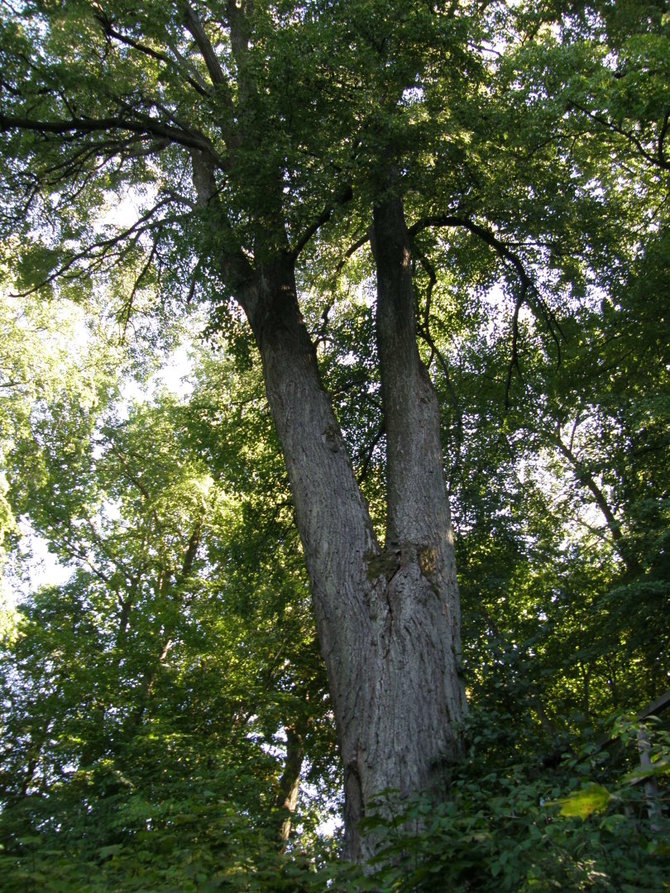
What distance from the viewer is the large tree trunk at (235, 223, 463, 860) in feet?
14.7

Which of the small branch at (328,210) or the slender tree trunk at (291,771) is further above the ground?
the small branch at (328,210)

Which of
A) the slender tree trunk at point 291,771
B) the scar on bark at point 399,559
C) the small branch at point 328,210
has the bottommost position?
the scar on bark at point 399,559

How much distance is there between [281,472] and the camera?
10.1 meters

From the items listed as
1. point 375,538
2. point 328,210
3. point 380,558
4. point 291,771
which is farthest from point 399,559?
point 291,771

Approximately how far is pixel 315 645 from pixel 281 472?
516 centimetres

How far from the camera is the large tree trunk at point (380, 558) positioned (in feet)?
14.7

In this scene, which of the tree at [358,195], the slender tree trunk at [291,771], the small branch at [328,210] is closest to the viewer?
the tree at [358,195]

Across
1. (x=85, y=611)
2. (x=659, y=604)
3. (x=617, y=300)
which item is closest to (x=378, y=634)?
(x=659, y=604)

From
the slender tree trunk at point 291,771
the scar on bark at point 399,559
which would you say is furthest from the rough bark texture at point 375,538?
the slender tree trunk at point 291,771

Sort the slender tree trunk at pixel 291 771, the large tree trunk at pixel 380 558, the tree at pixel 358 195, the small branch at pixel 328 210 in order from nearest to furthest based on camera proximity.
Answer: the large tree trunk at pixel 380 558 < the tree at pixel 358 195 < the small branch at pixel 328 210 < the slender tree trunk at pixel 291 771

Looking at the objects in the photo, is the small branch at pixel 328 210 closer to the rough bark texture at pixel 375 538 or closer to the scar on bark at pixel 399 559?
the rough bark texture at pixel 375 538

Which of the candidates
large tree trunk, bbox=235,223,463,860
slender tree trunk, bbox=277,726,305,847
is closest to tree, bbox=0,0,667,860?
large tree trunk, bbox=235,223,463,860

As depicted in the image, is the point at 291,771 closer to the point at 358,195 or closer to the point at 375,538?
the point at 375,538

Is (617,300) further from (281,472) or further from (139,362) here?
(139,362)
